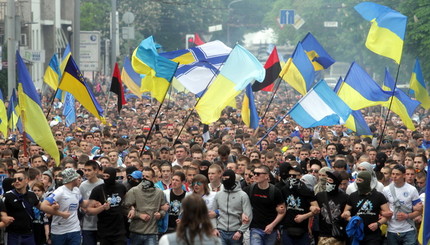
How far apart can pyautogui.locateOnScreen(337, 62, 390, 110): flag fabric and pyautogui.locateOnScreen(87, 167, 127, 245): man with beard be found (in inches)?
345

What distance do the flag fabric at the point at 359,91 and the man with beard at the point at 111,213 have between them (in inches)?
345

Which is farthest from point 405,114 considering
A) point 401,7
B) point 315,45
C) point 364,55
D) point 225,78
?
point 364,55

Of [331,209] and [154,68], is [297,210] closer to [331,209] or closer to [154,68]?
[331,209]

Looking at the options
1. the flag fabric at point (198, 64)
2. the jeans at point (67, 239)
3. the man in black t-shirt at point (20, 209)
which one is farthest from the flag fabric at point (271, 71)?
the man in black t-shirt at point (20, 209)

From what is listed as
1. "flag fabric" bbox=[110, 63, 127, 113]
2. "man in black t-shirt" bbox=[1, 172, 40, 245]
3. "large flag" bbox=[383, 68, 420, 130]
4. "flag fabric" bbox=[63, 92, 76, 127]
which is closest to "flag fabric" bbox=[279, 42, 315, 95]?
"large flag" bbox=[383, 68, 420, 130]

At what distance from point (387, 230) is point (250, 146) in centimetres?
598

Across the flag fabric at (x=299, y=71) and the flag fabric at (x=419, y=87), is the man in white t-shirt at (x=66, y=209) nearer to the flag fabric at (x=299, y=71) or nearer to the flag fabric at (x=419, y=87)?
the flag fabric at (x=299, y=71)

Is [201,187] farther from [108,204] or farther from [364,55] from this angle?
[364,55]

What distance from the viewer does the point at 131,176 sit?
41.7 feet

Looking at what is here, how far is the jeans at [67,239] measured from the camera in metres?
12.1

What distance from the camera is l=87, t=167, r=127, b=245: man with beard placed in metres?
12.2

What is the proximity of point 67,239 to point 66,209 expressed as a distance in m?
0.42

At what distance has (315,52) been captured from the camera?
76.0ft

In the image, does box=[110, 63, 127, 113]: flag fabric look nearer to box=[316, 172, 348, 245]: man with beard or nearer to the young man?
the young man
